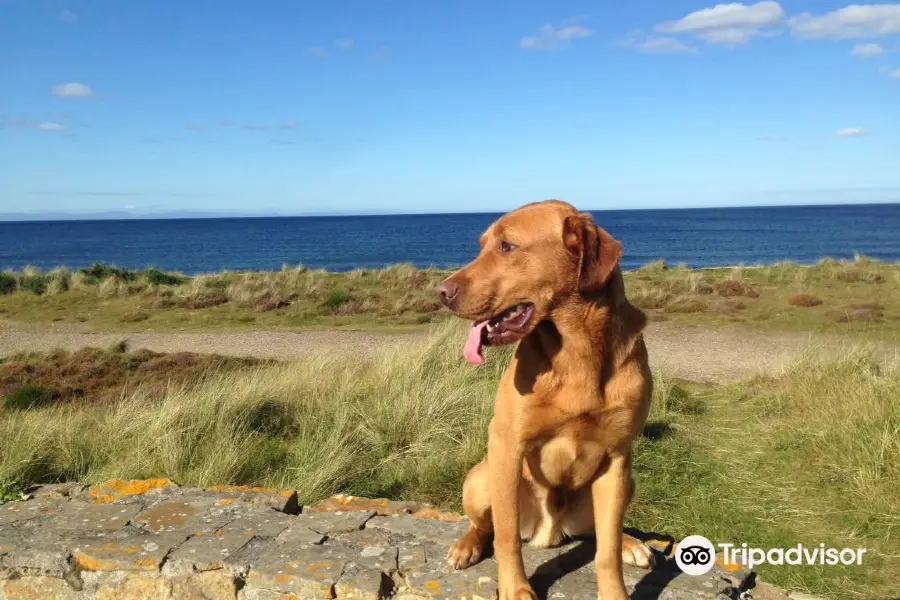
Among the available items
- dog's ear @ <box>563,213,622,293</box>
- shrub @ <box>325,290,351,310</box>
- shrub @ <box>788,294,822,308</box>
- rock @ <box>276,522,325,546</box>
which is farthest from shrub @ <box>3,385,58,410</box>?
shrub @ <box>788,294,822,308</box>

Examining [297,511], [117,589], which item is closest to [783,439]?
[297,511]

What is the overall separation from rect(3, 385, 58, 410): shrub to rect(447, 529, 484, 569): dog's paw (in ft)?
25.4

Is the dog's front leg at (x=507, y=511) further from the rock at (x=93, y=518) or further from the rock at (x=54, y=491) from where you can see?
the rock at (x=54, y=491)

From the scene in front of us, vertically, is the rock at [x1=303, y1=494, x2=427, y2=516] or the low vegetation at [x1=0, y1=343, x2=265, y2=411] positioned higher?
the rock at [x1=303, y1=494, x2=427, y2=516]

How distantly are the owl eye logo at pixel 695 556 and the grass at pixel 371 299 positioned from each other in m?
12.2

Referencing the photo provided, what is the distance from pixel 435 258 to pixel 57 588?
55.9 m

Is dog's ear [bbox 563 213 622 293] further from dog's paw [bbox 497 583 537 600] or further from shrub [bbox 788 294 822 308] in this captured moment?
shrub [bbox 788 294 822 308]

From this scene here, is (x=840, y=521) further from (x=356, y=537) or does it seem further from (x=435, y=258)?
(x=435, y=258)

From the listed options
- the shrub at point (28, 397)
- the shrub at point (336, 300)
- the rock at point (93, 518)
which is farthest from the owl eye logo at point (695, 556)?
the shrub at point (336, 300)

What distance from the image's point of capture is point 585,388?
2.76 m

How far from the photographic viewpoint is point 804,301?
725 inches

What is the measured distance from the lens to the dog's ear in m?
2.73

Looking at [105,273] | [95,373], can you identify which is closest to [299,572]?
[95,373]

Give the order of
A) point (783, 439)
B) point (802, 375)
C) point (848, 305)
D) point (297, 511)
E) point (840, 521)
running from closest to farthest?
point (297, 511) → point (840, 521) → point (783, 439) → point (802, 375) → point (848, 305)
